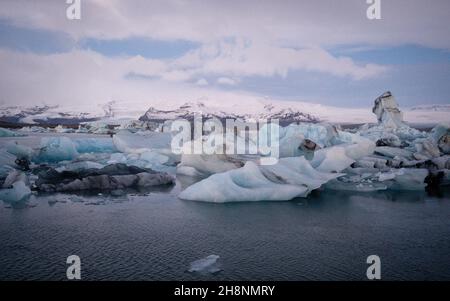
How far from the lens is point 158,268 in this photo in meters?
5.71

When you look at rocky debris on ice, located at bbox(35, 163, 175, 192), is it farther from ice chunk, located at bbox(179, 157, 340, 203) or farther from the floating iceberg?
ice chunk, located at bbox(179, 157, 340, 203)

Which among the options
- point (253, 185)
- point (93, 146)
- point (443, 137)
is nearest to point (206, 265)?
point (253, 185)

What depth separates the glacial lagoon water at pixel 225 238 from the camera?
5.70 m

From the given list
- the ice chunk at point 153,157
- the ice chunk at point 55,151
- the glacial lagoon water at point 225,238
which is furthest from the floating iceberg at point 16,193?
the ice chunk at point 153,157

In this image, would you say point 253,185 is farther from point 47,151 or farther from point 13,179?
point 47,151

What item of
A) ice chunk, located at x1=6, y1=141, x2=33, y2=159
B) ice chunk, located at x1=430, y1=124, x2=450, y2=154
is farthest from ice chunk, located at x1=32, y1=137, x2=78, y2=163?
ice chunk, located at x1=430, y1=124, x2=450, y2=154

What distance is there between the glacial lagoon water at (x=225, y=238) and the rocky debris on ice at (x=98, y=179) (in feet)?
2.67

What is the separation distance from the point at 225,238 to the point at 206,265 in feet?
4.48

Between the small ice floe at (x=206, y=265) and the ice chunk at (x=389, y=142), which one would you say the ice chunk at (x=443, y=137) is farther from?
the small ice floe at (x=206, y=265)

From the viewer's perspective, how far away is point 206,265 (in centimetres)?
571
